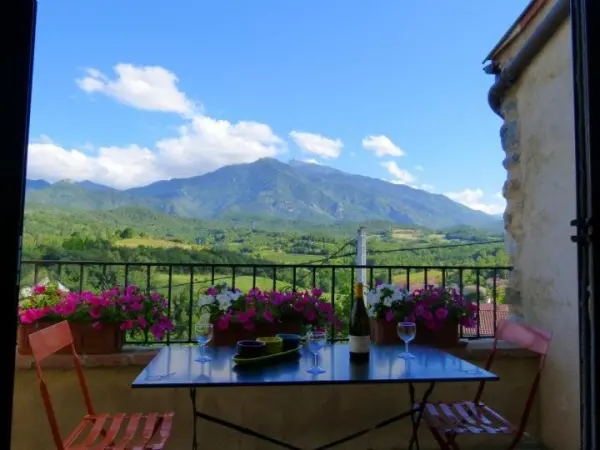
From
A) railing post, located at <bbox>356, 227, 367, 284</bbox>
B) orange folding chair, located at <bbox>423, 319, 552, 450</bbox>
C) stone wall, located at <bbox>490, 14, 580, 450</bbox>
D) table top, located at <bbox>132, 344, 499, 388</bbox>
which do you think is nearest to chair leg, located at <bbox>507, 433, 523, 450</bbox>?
orange folding chair, located at <bbox>423, 319, 552, 450</bbox>

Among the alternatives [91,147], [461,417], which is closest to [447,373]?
[461,417]

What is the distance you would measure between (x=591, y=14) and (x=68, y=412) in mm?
2869

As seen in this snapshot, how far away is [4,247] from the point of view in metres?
0.72

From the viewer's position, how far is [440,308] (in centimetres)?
283

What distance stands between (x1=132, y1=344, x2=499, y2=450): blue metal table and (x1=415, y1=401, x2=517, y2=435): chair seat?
0.12m

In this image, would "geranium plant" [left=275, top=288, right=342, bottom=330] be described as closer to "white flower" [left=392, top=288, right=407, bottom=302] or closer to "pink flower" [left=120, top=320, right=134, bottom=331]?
"white flower" [left=392, top=288, right=407, bottom=302]

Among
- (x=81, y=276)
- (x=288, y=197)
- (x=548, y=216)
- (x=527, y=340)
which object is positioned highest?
(x=288, y=197)

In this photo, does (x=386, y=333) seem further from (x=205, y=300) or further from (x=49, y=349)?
(x=49, y=349)

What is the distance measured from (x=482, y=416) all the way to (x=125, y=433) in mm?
1664

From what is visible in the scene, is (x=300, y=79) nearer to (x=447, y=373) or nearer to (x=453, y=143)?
(x=453, y=143)

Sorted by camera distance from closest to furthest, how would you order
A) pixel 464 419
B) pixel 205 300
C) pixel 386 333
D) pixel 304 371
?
1. pixel 304 371
2. pixel 464 419
3. pixel 205 300
4. pixel 386 333

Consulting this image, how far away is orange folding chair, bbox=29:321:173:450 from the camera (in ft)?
6.31

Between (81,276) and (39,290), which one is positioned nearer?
(39,290)

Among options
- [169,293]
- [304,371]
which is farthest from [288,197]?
[304,371]
